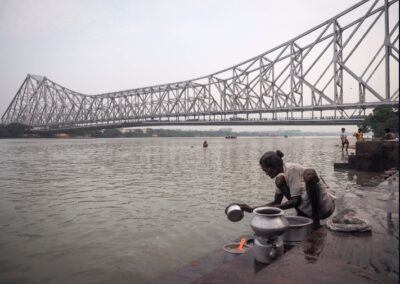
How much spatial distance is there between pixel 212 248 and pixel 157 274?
1.14 m

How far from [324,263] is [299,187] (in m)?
1.27

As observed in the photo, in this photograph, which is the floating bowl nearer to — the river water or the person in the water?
the river water

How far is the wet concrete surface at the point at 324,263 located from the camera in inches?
105

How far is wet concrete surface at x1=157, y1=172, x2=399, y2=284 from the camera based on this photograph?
2.67 meters

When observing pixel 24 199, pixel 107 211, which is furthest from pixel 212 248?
pixel 24 199

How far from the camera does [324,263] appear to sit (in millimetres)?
2969

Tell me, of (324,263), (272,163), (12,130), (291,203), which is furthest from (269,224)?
(12,130)

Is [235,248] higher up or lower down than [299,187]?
lower down

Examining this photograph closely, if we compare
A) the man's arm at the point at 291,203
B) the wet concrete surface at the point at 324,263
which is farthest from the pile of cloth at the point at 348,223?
the man's arm at the point at 291,203

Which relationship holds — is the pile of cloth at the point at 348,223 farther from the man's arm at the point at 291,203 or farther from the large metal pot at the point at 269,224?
the large metal pot at the point at 269,224

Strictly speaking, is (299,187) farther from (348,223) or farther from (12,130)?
(12,130)

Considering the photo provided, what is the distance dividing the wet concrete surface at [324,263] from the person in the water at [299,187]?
0.29 m

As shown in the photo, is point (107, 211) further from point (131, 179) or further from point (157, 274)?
point (131, 179)

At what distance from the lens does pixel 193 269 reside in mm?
3641
